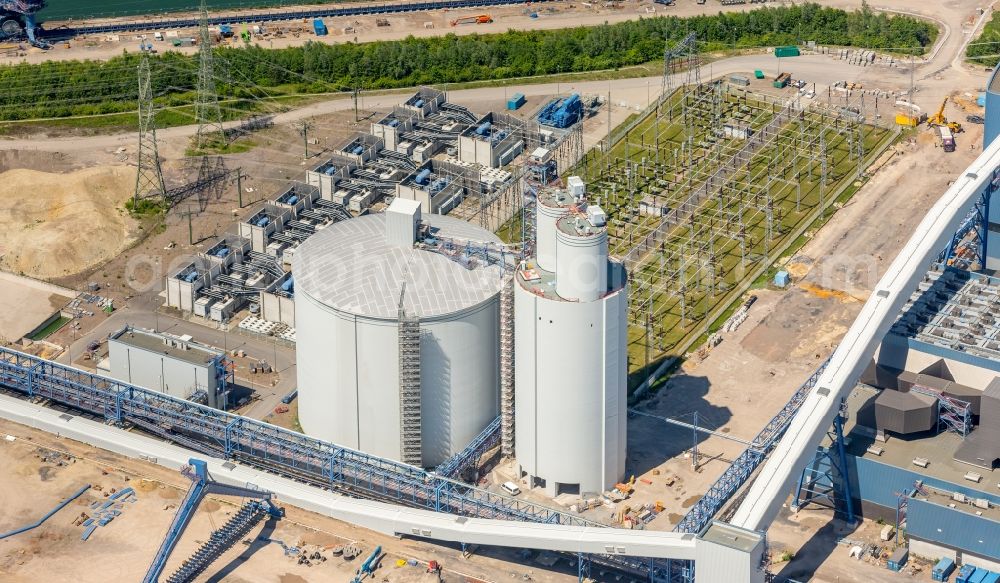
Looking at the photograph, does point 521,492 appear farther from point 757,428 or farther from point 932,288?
point 932,288

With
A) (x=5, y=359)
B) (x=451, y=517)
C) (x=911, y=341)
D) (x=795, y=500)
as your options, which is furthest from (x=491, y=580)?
(x=5, y=359)

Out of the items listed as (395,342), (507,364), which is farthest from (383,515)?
(507,364)

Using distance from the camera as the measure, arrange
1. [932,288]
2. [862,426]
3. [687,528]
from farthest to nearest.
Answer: [932,288], [862,426], [687,528]

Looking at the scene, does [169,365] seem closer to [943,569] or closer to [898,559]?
[898,559]

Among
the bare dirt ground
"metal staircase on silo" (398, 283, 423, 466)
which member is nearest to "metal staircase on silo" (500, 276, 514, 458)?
"metal staircase on silo" (398, 283, 423, 466)

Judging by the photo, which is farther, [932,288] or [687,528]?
[932,288]

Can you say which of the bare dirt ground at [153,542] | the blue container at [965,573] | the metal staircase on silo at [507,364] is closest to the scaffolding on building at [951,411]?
the blue container at [965,573]
